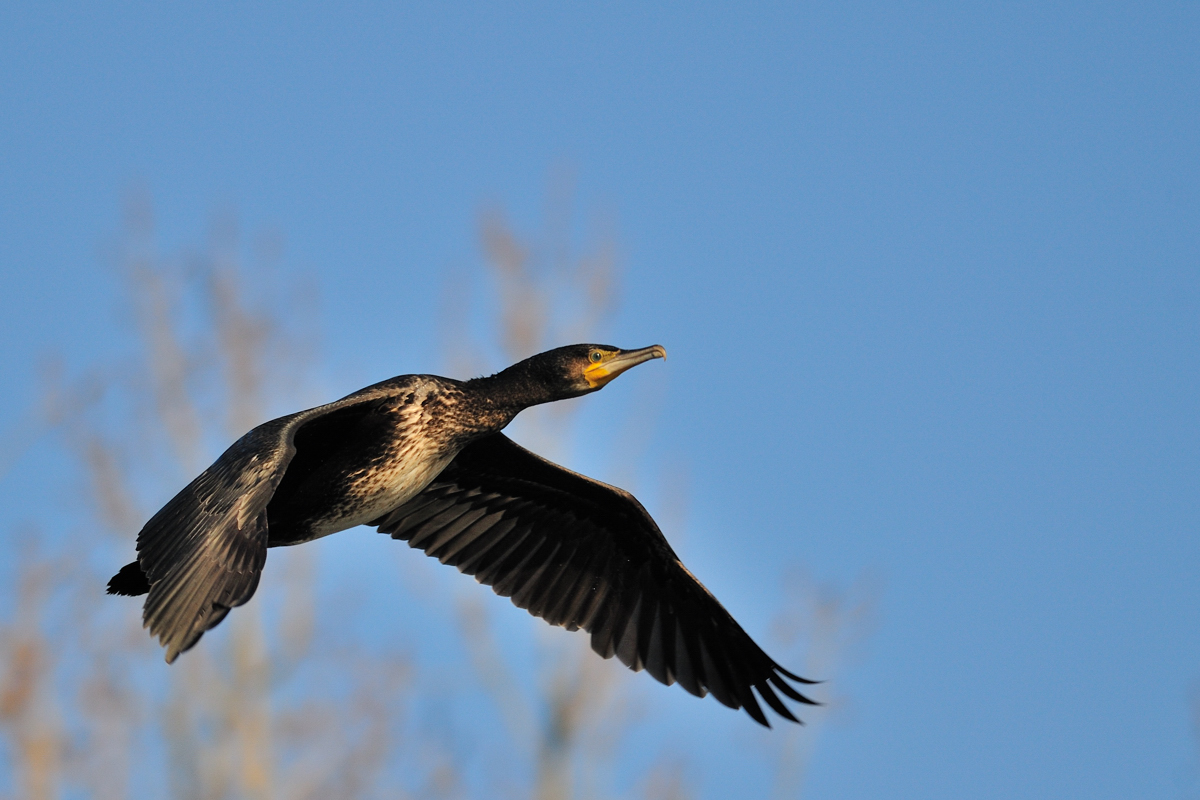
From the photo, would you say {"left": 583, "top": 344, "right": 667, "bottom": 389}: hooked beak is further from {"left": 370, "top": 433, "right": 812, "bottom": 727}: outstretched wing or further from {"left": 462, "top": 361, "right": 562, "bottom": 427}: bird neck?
{"left": 370, "top": 433, "right": 812, "bottom": 727}: outstretched wing

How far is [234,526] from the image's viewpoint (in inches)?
217

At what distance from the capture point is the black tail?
6934 millimetres

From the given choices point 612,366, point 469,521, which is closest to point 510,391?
point 612,366

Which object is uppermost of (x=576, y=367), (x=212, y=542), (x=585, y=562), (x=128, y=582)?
(x=576, y=367)

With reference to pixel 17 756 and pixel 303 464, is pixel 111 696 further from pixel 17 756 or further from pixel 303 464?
pixel 303 464

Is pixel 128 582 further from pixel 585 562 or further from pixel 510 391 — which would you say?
pixel 585 562

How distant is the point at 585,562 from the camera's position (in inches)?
323

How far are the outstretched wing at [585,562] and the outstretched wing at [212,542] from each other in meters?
2.10

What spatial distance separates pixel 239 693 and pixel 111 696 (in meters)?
1.23

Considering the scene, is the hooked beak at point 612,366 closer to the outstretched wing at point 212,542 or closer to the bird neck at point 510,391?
the bird neck at point 510,391

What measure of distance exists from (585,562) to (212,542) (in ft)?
9.96

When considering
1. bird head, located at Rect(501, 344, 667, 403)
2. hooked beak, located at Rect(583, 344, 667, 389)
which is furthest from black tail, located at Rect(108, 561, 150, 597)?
hooked beak, located at Rect(583, 344, 667, 389)

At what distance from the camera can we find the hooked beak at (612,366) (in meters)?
7.35

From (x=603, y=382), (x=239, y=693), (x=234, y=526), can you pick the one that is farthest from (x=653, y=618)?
(x=239, y=693)
